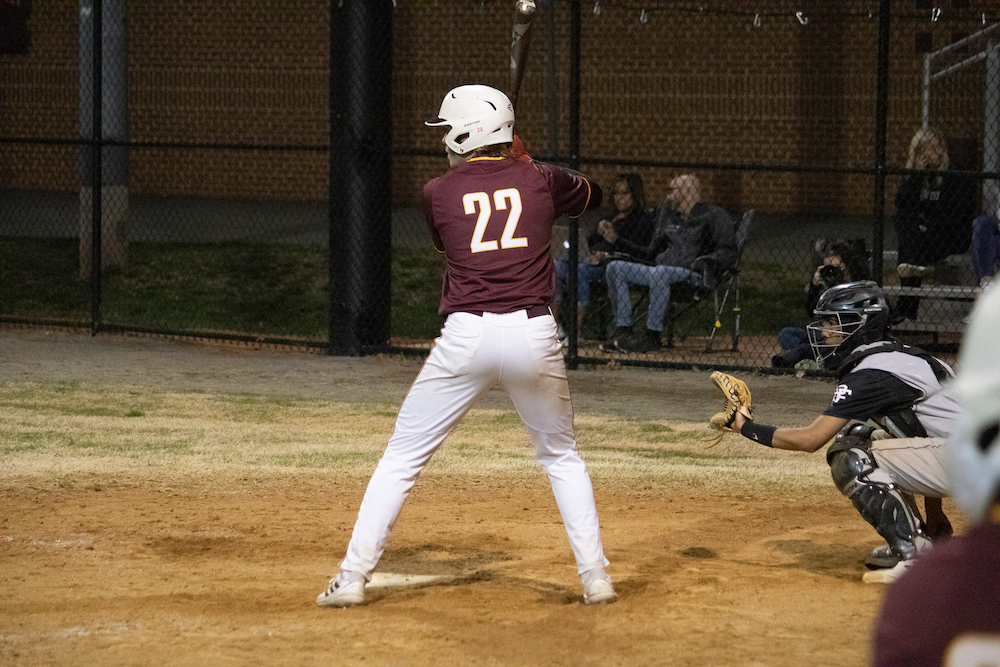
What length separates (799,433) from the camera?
15.7 ft

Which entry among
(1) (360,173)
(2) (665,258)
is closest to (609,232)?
(2) (665,258)

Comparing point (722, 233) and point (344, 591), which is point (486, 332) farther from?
point (722, 233)

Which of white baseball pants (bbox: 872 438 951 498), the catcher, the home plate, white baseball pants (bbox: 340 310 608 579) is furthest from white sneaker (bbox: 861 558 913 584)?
the home plate

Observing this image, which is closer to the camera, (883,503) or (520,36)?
(883,503)

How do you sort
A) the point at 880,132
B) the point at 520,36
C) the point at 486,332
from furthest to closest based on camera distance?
1. the point at 880,132
2. the point at 520,36
3. the point at 486,332

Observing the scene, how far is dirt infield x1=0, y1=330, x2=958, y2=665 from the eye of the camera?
4238mm

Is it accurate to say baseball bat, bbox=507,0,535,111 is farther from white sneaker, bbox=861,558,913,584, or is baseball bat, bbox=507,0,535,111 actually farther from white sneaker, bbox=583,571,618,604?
white sneaker, bbox=861,558,913,584

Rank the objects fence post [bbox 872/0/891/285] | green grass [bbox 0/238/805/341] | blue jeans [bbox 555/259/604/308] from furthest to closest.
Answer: green grass [bbox 0/238/805/341]
blue jeans [bbox 555/259/604/308]
fence post [bbox 872/0/891/285]

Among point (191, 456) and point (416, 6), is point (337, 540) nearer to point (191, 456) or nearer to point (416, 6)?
point (191, 456)

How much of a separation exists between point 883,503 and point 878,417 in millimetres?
334

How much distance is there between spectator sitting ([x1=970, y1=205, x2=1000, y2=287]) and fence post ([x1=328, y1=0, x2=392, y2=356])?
4934 millimetres

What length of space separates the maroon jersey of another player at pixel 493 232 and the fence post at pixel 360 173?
21.4 ft

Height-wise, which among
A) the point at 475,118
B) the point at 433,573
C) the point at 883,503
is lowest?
the point at 433,573

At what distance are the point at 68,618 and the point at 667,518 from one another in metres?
2.86
